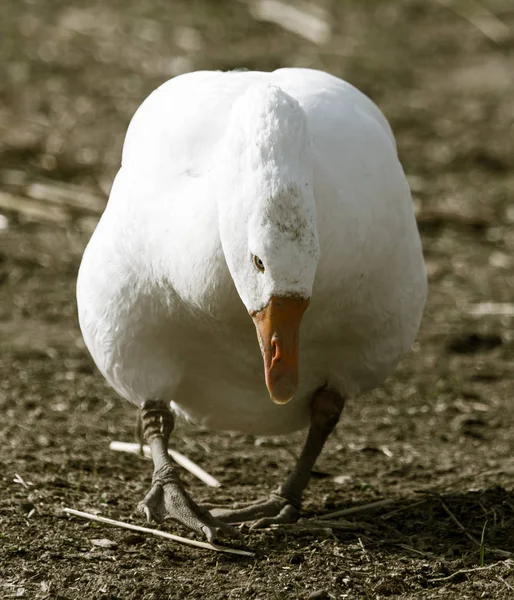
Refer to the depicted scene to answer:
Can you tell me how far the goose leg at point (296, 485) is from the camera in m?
5.01

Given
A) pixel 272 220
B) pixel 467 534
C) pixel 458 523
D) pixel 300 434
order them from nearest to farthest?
pixel 272 220
pixel 467 534
pixel 458 523
pixel 300 434

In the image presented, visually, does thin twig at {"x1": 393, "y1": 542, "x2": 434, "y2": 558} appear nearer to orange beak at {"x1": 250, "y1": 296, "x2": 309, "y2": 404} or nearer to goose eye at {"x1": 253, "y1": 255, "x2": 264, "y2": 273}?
orange beak at {"x1": 250, "y1": 296, "x2": 309, "y2": 404}

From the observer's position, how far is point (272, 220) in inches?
153

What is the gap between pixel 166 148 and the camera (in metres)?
4.60

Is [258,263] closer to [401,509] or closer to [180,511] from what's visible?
[180,511]

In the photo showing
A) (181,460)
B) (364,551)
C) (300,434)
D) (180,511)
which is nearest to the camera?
(364,551)

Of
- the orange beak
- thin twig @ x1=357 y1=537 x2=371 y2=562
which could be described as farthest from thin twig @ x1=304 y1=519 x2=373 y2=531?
the orange beak

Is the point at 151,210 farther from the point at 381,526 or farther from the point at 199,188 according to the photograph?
the point at 381,526

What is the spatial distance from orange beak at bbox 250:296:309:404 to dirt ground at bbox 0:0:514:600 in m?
0.70

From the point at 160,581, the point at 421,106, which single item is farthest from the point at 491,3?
the point at 160,581

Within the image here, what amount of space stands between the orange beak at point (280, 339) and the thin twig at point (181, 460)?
151 centimetres

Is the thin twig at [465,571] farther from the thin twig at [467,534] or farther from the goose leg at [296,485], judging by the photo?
the goose leg at [296,485]

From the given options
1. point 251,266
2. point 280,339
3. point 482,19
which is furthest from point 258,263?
point 482,19

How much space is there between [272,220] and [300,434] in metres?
2.74
